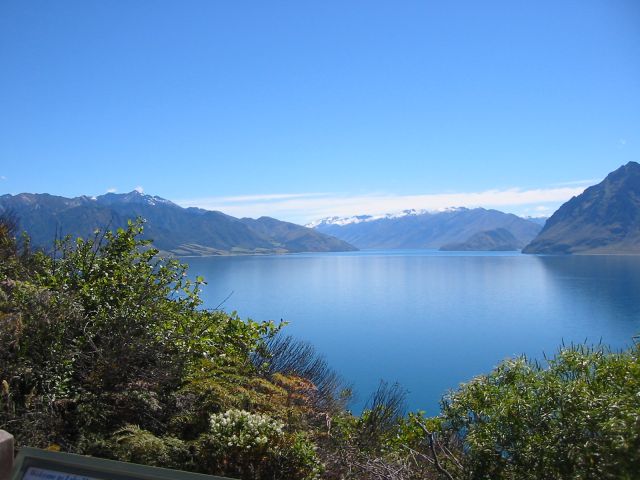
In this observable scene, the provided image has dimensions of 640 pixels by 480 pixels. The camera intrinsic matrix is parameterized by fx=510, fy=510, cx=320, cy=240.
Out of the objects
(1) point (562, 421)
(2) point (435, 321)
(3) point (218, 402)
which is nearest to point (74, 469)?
(3) point (218, 402)

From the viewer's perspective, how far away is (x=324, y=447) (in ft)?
20.8

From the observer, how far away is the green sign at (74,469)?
2.88m

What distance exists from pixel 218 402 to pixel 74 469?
112 inches

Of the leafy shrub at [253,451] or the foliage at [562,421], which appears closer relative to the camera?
the foliage at [562,421]

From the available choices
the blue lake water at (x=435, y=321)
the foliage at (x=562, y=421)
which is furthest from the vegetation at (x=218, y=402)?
the blue lake water at (x=435, y=321)

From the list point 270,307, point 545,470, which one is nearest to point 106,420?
point 545,470

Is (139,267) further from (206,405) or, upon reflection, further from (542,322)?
(542,322)

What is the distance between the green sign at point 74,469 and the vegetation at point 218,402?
189 centimetres

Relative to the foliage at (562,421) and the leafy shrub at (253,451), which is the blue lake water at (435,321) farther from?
the foliage at (562,421)

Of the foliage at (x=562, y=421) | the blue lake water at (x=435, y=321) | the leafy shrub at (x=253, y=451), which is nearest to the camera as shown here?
the foliage at (x=562, y=421)

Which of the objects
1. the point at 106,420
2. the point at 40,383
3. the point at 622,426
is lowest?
the point at 106,420

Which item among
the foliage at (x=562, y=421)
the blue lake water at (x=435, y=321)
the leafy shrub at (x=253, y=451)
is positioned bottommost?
the blue lake water at (x=435, y=321)

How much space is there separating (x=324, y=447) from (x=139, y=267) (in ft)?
13.5

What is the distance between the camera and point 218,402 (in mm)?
5883
